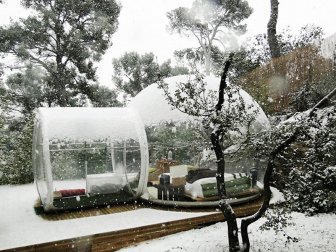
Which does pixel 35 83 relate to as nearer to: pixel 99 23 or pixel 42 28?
pixel 42 28

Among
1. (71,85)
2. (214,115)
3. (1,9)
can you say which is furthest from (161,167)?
(1,9)

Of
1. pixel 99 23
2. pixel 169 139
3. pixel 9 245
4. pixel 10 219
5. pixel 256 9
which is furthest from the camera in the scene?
pixel 256 9

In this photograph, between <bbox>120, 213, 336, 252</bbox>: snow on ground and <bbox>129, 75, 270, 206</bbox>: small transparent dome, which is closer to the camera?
<bbox>120, 213, 336, 252</bbox>: snow on ground

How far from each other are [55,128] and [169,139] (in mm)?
2811

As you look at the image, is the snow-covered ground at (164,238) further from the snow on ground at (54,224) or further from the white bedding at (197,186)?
the white bedding at (197,186)

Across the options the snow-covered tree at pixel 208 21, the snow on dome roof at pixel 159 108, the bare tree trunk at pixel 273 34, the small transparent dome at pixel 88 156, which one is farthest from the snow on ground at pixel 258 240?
the snow-covered tree at pixel 208 21

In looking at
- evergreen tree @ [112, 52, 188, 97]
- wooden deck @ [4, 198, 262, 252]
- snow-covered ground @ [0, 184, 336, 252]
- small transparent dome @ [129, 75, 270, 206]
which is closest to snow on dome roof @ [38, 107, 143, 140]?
small transparent dome @ [129, 75, 270, 206]

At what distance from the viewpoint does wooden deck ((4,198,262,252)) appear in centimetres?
613

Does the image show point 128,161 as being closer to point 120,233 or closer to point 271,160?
point 120,233

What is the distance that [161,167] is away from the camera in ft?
27.5

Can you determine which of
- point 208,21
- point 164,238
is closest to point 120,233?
point 164,238

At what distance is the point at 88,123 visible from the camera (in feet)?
27.0

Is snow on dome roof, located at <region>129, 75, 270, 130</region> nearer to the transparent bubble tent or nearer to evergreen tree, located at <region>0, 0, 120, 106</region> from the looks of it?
the transparent bubble tent

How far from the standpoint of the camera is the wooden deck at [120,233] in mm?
6133
